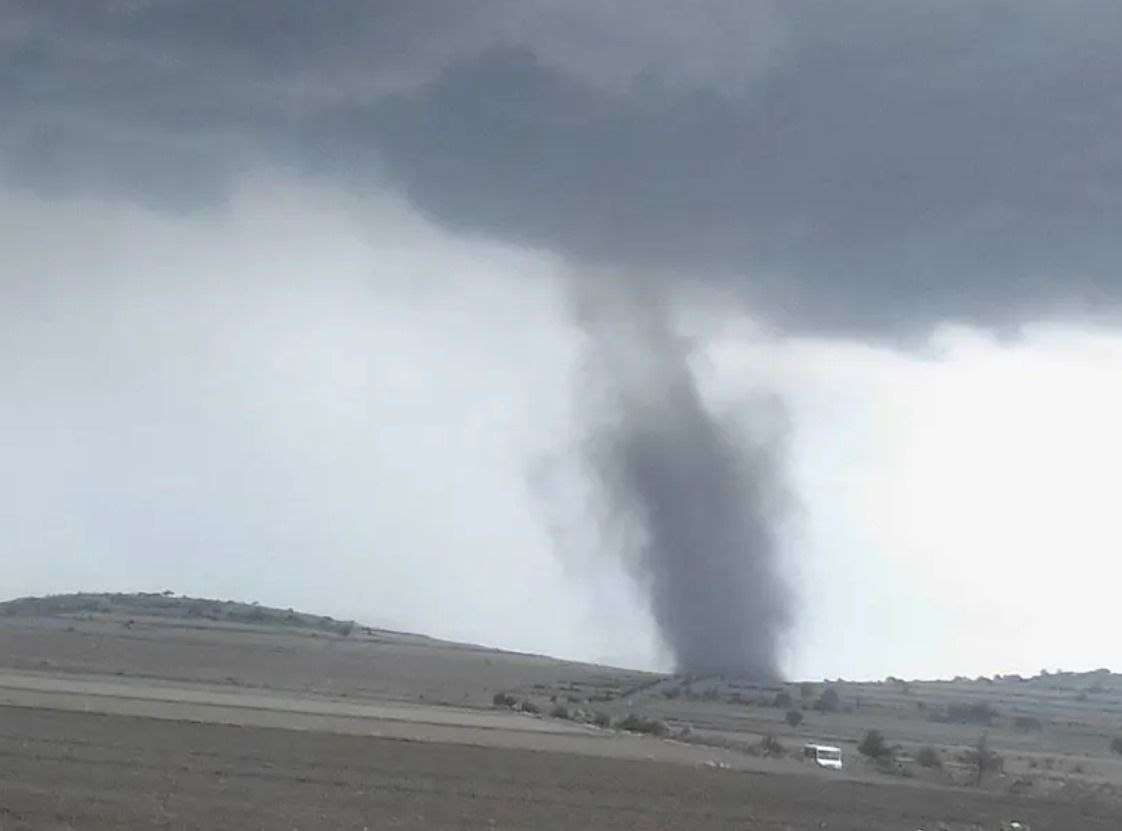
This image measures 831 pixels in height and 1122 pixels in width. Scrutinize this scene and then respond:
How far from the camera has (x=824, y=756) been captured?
259 feet

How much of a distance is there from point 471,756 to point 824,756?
20.6m

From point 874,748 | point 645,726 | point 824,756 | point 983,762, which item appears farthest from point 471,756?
point 645,726

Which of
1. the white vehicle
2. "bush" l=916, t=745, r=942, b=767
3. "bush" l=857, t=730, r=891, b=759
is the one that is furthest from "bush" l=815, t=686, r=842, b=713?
the white vehicle

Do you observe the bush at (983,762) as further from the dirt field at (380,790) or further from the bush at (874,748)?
the dirt field at (380,790)

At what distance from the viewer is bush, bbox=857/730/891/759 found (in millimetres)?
84375

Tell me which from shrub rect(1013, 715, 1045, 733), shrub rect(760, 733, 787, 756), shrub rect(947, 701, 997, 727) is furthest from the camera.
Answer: shrub rect(947, 701, 997, 727)

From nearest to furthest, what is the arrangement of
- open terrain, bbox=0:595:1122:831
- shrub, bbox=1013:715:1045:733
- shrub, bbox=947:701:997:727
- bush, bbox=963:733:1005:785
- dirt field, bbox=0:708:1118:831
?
dirt field, bbox=0:708:1118:831 → open terrain, bbox=0:595:1122:831 → bush, bbox=963:733:1005:785 → shrub, bbox=1013:715:1045:733 → shrub, bbox=947:701:997:727

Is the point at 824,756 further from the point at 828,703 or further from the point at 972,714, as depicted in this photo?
the point at 972,714

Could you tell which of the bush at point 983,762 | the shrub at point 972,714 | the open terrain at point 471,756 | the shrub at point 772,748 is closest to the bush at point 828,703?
the open terrain at point 471,756

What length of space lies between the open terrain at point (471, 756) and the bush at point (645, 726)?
7.8 inches

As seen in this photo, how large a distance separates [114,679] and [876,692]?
3852 inches

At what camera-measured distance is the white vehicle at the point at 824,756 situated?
7594 cm

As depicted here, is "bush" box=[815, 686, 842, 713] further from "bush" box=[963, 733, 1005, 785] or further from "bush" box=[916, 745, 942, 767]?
"bush" box=[916, 745, 942, 767]

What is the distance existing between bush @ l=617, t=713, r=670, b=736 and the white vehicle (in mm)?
11391
